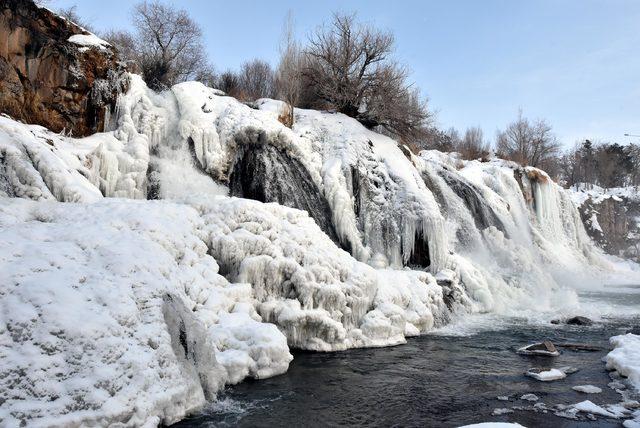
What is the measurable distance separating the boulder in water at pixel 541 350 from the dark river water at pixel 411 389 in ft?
0.58

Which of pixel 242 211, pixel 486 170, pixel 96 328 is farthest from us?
pixel 486 170

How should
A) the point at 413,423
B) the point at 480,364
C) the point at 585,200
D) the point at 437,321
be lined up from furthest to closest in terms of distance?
the point at 585,200, the point at 437,321, the point at 480,364, the point at 413,423

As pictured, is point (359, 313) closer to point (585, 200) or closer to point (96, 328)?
point (96, 328)

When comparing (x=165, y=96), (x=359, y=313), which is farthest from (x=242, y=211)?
(x=165, y=96)

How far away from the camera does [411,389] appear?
624 cm

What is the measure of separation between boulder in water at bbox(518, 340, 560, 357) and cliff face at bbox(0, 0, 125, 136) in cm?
1041

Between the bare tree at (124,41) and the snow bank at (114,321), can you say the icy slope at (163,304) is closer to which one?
the snow bank at (114,321)

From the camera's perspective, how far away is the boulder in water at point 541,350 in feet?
27.1

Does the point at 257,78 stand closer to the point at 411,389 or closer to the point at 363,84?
the point at 363,84

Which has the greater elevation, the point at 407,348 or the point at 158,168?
the point at 158,168

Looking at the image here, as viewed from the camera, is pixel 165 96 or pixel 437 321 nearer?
pixel 437 321

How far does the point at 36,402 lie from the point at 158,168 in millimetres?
7983

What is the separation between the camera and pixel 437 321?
10633 mm

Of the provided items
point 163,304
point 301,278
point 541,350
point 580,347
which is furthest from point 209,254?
point 580,347
